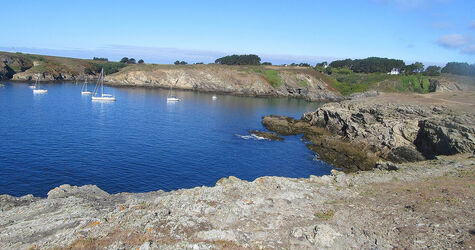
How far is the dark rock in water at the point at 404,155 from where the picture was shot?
4194cm

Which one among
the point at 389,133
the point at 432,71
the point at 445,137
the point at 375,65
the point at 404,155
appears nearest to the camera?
the point at 445,137

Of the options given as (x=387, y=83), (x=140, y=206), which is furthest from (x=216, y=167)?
(x=387, y=83)

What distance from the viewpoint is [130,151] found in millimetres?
41688

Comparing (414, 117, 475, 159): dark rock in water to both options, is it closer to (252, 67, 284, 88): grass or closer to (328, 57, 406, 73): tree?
(252, 67, 284, 88): grass

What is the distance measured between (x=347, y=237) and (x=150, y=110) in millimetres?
71302

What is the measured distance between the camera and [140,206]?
632 inches

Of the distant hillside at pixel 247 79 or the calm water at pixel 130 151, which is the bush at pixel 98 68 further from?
the calm water at pixel 130 151

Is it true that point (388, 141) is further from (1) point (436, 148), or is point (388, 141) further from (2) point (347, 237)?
(2) point (347, 237)

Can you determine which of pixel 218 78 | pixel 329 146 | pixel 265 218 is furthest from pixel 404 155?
pixel 218 78

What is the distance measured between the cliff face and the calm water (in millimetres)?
68489

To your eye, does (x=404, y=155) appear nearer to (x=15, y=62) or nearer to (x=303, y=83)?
(x=303, y=83)

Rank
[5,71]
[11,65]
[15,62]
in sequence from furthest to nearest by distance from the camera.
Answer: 1. [15,62]
2. [11,65]
3. [5,71]

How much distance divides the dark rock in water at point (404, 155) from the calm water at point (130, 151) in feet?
32.5

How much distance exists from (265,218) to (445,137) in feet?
108
